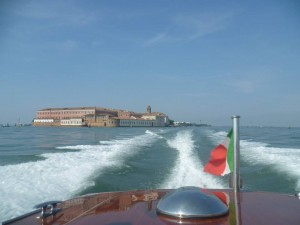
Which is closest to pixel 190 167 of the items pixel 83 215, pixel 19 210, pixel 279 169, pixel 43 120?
pixel 279 169

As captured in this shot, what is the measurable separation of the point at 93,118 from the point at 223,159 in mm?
88299

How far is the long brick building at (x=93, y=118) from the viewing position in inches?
3469

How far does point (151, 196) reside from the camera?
11.1 feet

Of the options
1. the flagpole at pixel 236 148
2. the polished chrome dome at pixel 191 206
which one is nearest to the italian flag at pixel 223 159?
the flagpole at pixel 236 148

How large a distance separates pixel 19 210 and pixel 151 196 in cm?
262

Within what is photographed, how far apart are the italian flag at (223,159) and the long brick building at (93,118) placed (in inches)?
3228

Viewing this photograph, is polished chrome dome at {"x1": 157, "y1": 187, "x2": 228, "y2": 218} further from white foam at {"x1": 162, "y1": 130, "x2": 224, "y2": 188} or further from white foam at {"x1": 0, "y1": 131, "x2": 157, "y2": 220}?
white foam at {"x1": 162, "y1": 130, "x2": 224, "y2": 188}

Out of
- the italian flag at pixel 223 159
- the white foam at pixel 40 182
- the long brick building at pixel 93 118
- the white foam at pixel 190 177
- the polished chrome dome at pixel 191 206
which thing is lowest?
the white foam at pixel 190 177

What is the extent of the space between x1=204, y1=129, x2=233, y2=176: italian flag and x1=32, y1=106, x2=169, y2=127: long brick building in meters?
82.0

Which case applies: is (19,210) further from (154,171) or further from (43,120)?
(43,120)

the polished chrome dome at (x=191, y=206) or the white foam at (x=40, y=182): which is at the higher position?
the polished chrome dome at (x=191, y=206)

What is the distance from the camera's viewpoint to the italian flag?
133 inches

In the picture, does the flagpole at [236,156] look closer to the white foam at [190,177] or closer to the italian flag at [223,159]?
the italian flag at [223,159]

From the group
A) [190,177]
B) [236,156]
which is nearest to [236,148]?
[236,156]
